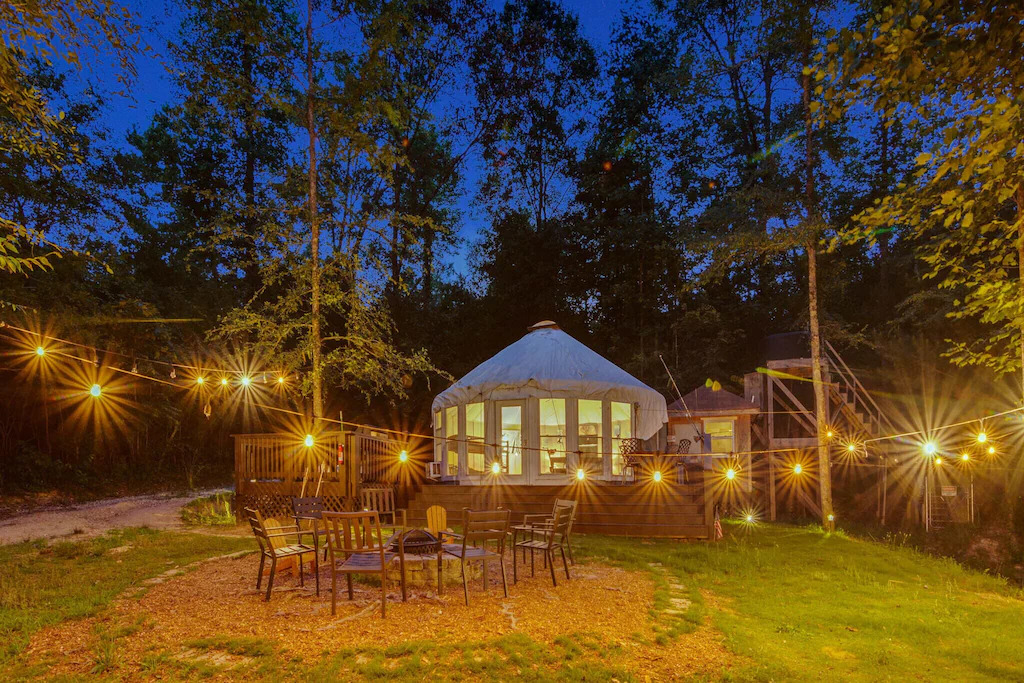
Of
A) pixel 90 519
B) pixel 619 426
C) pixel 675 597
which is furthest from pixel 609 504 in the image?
pixel 90 519

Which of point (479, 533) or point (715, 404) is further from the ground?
point (715, 404)

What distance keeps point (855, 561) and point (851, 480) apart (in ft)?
30.3

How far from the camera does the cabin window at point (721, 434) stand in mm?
15742

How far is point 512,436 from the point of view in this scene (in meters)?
13.5

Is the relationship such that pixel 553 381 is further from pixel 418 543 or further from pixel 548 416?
pixel 418 543

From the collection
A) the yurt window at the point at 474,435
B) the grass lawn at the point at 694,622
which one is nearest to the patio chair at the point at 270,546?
the grass lawn at the point at 694,622

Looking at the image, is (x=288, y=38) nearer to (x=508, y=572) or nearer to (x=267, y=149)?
(x=508, y=572)

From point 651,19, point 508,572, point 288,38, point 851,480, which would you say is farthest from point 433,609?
point 651,19

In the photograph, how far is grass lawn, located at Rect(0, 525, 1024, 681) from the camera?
163 inches

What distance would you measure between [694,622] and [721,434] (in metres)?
11.1

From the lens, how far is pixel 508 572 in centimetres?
718

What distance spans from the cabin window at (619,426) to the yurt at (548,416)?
21mm

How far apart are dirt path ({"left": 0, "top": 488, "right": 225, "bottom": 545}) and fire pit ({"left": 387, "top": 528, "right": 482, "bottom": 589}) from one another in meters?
6.30

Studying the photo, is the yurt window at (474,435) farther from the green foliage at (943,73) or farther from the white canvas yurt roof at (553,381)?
the green foliage at (943,73)
